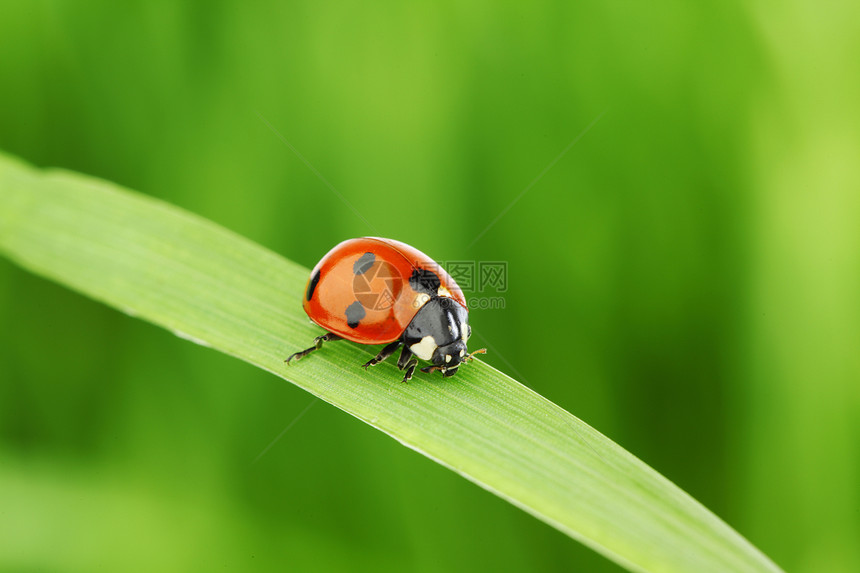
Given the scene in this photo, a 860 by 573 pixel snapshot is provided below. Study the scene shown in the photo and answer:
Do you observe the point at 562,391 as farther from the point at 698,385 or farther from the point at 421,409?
the point at 421,409

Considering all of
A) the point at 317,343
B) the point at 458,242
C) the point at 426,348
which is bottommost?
the point at 317,343

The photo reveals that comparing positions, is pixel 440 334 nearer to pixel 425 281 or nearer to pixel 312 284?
pixel 425 281

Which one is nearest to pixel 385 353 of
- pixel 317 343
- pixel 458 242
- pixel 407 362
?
pixel 407 362

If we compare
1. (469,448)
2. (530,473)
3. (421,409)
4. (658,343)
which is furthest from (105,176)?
(658,343)

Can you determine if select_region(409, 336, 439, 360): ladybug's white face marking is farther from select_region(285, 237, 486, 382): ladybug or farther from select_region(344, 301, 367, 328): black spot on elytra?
select_region(344, 301, 367, 328): black spot on elytra

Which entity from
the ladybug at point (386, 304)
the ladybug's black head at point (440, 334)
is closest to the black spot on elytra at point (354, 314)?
the ladybug at point (386, 304)

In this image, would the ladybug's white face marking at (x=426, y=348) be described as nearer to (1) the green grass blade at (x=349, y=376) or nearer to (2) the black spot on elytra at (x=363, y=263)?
(1) the green grass blade at (x=349, y=376)

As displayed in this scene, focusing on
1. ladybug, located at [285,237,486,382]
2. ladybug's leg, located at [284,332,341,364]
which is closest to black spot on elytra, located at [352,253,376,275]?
ladybug, located at [285,237,486,382]
